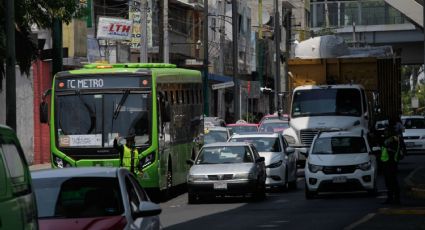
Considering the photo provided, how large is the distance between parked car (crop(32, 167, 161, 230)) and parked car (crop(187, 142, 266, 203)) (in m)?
13.8

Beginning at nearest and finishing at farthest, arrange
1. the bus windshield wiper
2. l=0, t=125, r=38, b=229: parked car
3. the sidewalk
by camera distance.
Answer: l=0, t=125, r=38, b=229: parked car → the sidewalk → the bus windshield wiper

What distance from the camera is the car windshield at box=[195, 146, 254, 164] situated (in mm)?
27422

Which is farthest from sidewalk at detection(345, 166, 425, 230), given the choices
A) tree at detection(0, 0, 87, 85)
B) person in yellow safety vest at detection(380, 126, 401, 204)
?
tree at detection(0, 0, 87, 85)

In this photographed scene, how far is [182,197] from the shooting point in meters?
30.0

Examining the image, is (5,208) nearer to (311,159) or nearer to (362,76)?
(311,159)

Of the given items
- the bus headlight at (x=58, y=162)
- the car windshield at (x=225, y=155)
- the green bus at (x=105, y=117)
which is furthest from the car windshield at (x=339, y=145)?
the bus headlight at (x=58, y=162)

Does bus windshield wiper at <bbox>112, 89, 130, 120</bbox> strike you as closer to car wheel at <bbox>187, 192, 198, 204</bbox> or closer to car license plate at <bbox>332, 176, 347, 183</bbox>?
car wheel at <bbox>187, 192, 198, 204</bbox>

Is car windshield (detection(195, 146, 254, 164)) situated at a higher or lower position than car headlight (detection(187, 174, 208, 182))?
higher

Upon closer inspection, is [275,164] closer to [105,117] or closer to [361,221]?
[105,117]

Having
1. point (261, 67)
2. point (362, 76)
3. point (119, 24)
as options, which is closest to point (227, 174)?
point (362, 76)

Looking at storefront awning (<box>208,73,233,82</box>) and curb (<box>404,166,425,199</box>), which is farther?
storefront awning (<box>208,73,233,82</box>)

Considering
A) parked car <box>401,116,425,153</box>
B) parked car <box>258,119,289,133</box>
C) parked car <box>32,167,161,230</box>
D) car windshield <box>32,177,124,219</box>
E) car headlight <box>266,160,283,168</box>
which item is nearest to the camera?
parked car <box>32,167,161,230</box>

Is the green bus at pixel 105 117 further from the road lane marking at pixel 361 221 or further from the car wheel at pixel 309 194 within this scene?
the road lane marking at pixel 361 221

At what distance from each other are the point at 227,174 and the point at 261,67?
2643 inches
